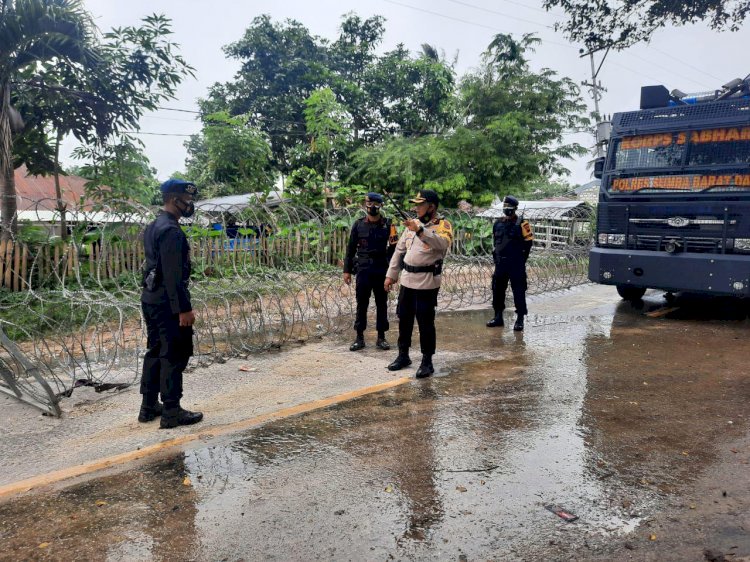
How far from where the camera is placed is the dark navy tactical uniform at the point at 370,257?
666cm

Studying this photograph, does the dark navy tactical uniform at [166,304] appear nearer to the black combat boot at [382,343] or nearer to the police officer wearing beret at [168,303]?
the police officer wearing beret at [168,303]

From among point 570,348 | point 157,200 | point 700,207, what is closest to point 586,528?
point 570,348

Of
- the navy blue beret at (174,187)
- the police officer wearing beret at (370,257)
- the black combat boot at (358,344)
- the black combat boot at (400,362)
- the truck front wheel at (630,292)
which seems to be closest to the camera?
the navy blue beret at (174,187)

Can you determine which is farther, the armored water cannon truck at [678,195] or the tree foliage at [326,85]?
the tree foliage at [326,85]

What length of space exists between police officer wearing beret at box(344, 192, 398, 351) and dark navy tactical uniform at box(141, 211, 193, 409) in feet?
8.62

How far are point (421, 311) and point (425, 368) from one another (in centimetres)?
56

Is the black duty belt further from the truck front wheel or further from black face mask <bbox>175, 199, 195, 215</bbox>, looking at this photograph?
the truck front wheel

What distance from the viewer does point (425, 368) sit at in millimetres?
5703

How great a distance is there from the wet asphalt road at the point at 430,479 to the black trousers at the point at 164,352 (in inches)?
22.1

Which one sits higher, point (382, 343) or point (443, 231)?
point (443, 231)

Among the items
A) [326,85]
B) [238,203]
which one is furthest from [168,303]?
[326,85]

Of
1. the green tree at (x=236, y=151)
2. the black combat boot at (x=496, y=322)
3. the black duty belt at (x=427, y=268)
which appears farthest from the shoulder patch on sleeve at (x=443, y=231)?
the green tree at (x=236, y=151)

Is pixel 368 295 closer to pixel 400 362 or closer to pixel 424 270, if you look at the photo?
pixel 400 362

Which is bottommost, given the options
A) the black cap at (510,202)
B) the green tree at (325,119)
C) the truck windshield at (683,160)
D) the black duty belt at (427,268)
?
the black duty belt at (427,268)
